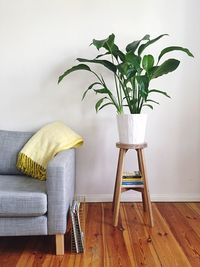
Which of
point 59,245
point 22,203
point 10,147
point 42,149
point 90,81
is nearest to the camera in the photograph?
point 22,203

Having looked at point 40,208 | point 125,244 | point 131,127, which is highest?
point 131,127

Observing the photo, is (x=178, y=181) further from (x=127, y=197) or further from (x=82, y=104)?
(x=82, y=104)

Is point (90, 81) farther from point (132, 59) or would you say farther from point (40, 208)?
point (40, 208)

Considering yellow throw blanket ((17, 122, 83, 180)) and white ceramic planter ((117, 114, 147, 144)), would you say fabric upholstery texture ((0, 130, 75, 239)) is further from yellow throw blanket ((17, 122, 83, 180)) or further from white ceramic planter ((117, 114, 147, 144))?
white ceramic planter ((117, 114, 147, 144))

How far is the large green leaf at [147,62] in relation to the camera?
1.95m

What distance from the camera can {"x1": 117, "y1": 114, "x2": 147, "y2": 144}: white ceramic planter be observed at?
2.04m

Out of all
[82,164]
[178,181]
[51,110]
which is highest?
[51,110]

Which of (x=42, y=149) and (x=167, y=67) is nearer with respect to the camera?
(x=167, y=67)

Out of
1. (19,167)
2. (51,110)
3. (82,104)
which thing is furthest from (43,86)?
(19,167)

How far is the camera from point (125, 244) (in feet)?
6.04

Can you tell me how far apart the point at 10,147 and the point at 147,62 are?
50.2 inches

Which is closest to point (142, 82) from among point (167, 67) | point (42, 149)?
point (167, 67)

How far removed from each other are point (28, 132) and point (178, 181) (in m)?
1.47

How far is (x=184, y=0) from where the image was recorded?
245 cm
